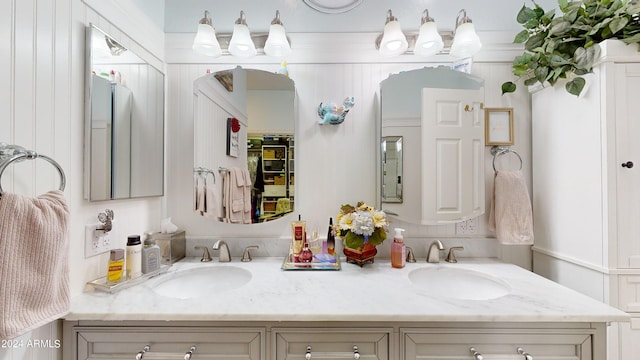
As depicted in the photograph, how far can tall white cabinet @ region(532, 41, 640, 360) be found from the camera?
3.52 feet

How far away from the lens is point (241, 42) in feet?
4.53

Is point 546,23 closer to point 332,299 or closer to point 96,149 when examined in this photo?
point 332,299

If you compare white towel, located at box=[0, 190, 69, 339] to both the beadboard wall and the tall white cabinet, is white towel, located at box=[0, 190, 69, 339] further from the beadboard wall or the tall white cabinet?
the tall white cabinet

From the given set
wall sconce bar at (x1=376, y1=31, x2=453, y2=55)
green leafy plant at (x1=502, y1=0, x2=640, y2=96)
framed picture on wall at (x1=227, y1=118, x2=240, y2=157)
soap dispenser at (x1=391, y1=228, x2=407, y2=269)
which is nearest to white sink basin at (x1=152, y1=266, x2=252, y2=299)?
framed picture on wall at (x1=227, y1=118, x2=240, y2=157)

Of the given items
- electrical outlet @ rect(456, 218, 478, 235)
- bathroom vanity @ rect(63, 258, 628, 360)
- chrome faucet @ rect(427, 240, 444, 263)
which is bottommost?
bathroom vanity @ rect(63, 258, 628, 360)

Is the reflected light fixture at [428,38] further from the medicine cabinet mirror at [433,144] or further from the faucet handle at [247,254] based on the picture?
the faucet handle at [247,254]

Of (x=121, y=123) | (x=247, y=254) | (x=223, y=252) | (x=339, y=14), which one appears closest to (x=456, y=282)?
(x=247, y=254)

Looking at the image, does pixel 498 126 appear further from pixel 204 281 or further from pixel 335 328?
pixel 204 281

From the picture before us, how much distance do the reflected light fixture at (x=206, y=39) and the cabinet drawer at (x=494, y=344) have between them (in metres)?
1.54

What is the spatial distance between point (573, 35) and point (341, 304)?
5.05 ft

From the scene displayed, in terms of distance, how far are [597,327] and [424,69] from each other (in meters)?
1.27

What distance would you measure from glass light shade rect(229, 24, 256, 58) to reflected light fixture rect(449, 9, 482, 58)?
1070 mm

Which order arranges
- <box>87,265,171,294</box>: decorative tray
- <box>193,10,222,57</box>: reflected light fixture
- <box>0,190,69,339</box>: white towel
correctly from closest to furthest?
<box>0,190,69,339</box>: white towel < <box>87,265,171,294</box>: decorative tray < <box>193,10,222,57</box>: reflected light fixture

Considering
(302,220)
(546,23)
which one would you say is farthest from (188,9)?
(546,23)
